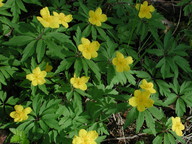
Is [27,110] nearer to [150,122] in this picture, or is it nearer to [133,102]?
[133,102]

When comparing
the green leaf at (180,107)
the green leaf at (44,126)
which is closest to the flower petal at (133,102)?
the green leaf at (180,107)

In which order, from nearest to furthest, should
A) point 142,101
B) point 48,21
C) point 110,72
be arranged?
point 142,101 → point 48,21 → point 110,72

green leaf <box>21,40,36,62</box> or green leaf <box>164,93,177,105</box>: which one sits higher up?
green leaf <box>21,40,36,62</box>

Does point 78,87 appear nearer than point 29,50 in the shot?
No

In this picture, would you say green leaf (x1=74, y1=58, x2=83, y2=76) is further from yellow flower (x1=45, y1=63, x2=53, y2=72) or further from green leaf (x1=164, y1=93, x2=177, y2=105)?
green leaf (x1=164, y1=93, x2=177, y2=105)

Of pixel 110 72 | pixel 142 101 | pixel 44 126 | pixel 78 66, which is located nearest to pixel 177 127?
pixel 142 101

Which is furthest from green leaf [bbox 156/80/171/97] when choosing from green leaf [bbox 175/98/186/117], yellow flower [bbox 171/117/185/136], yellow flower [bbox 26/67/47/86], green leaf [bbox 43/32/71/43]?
yellow flower [bbox 26/67/47/86]

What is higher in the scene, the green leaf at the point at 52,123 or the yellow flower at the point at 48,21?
the yellow flower at the point at 48,21

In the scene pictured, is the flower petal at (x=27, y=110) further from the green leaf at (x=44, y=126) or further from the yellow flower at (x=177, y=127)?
the yellow flower at (x=177, y=127)

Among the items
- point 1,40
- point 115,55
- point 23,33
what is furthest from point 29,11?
point 115,55

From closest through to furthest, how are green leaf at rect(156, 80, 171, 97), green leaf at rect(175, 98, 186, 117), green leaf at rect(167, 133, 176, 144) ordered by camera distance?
1. green leaf at rect(167, 133, 176, 144)
2. green leaf at rect(175, 98, 186, 117)
3. green leaf at rect(156, 80, 171, 97)

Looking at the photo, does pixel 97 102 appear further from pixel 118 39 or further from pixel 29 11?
pixel 29 11

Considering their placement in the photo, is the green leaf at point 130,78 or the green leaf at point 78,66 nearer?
the green leaf at point 78,66

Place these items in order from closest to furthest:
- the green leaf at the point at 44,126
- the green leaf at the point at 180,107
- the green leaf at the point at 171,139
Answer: the green leaf at the point at 44,126
the green leaf at the point at 171,139
the green leaf at the point at 180,107
